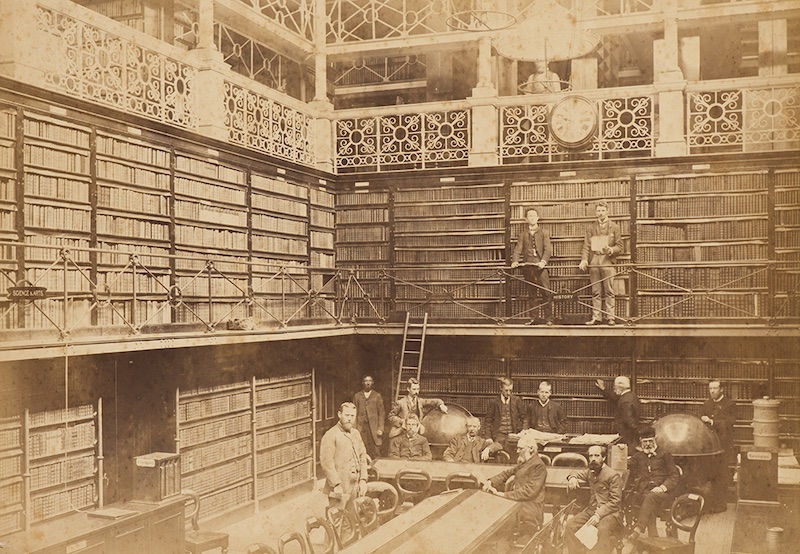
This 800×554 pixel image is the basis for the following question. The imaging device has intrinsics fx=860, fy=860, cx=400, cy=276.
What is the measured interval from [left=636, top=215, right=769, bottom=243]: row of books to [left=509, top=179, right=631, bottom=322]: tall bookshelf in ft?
0.74

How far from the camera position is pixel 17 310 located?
571cm

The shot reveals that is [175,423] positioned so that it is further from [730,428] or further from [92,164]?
[730,428]

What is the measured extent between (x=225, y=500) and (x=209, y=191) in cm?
287

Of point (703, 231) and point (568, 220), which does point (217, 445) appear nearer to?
point (568, 220)

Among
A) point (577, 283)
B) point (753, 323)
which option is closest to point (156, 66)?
point (577, 283)

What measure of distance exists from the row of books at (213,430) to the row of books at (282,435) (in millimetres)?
288

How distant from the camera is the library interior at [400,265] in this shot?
5.96 m

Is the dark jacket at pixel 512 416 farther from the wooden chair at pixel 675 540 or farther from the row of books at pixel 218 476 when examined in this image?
the wooden chair at pixel 675 540

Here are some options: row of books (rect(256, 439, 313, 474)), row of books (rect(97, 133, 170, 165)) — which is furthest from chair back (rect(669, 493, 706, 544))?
row of books (rect(97, 133, 170, 165))

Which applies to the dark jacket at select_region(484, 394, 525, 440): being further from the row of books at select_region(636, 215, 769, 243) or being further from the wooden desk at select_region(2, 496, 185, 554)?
the wooden desk at select_region(2, 496, 185, 554)

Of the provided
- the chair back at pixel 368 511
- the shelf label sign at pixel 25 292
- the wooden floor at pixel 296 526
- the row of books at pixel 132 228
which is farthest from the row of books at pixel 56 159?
the wooden floor at pixel 296 526

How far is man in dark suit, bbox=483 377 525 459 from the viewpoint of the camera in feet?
28.0

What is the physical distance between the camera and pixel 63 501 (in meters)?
6.21

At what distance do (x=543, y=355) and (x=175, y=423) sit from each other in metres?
4.19
